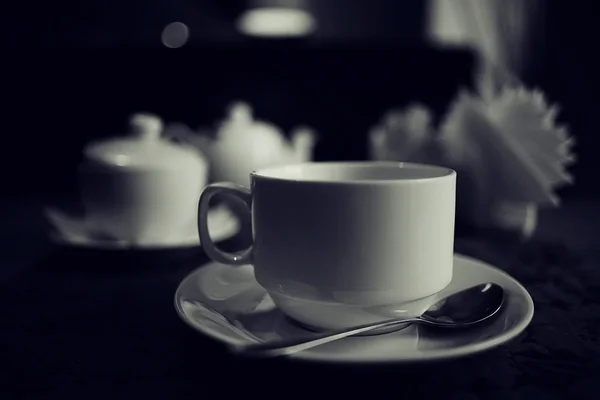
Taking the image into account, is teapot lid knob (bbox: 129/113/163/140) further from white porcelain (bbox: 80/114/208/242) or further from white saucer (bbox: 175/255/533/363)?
white saucer (bbox: 175/255/533/363)

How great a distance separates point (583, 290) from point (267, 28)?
6.15 feet

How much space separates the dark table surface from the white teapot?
39 cm

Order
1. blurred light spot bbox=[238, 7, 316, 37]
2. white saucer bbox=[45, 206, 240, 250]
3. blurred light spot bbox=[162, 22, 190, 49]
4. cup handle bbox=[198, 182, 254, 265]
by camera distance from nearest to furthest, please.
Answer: cup handle bbox=[198, 182, 254, 265] → white saucer bbox=[45, 206, 240, 250] → blurred light spot bbox=[162, 22, 190, 49] → blurred light spot bbox=[238, 7, 316, 37]

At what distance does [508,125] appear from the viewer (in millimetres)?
846

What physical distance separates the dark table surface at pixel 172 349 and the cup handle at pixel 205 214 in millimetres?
76

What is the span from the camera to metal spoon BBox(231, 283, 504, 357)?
1.13 feet

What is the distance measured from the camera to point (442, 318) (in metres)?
0.45

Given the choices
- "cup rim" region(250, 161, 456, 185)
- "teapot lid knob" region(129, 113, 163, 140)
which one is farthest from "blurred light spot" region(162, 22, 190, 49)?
"cup rim" region(250, 161, 456, 185)

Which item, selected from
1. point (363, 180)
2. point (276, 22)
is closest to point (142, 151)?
point (363, 180)

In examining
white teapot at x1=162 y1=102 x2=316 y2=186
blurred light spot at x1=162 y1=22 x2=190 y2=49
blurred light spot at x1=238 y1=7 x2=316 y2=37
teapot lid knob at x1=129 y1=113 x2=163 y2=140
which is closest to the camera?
teapot lid knob at x1=129 y1=113 x2=163 y2=140

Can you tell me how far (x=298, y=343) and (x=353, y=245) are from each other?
0.09m

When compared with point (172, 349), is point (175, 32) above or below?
above

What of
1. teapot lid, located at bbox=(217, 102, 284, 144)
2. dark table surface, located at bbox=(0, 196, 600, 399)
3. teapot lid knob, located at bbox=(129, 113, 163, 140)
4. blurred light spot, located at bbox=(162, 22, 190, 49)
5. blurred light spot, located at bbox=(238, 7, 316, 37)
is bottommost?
dark table surface, located at bbox=(0, 196, 600, 399)

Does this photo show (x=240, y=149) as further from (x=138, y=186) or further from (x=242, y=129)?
(x=138, y=186)
